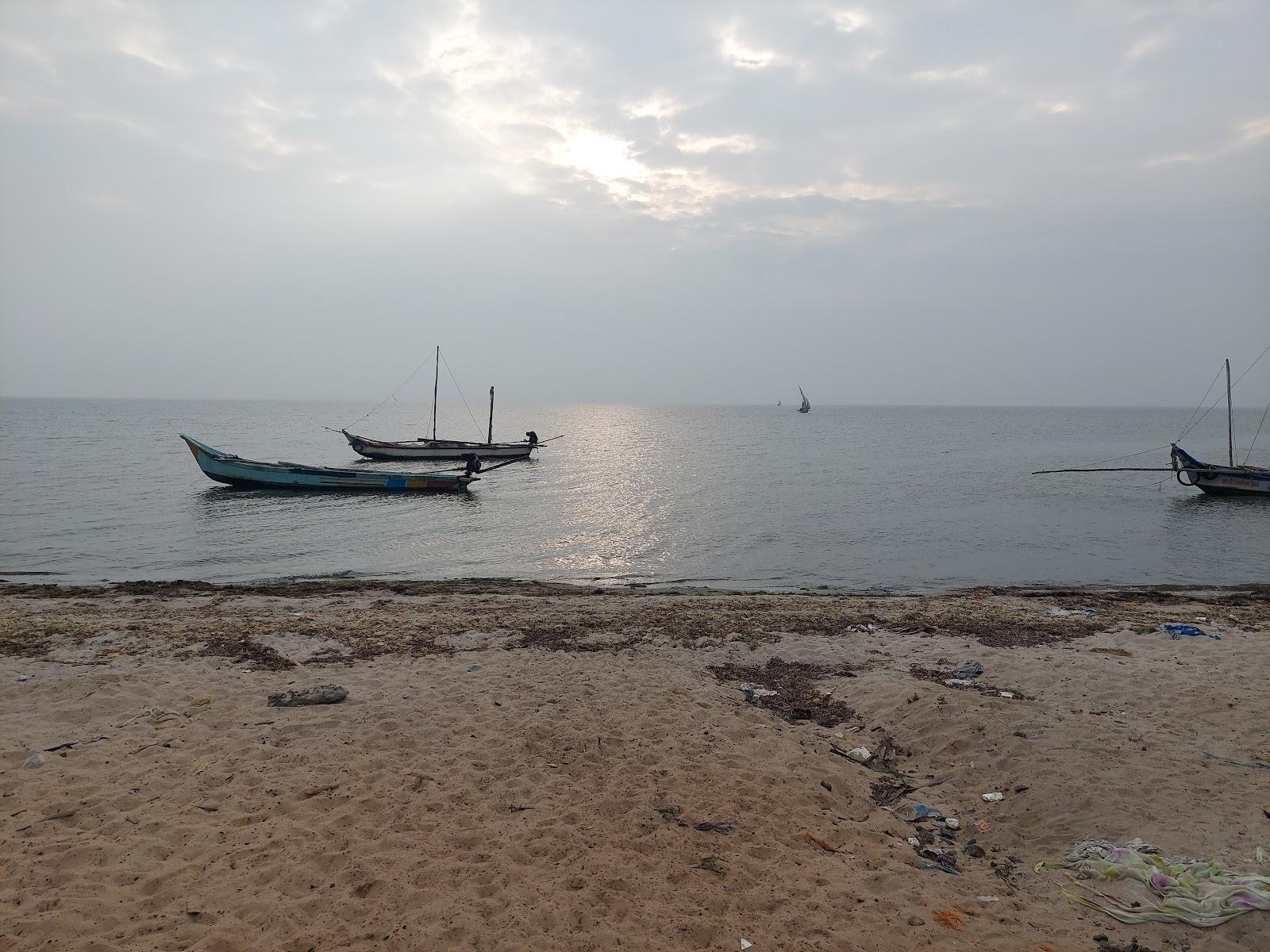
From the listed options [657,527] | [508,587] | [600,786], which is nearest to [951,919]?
[600,786]

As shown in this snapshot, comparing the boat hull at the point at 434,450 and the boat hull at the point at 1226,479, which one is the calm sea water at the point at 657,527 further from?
the boat hull at the point at 434,450

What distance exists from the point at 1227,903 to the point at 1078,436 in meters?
115

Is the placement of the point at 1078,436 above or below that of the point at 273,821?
above

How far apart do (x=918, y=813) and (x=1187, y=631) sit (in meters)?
8.55

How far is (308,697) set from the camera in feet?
26.1

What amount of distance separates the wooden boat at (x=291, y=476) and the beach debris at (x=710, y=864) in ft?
102

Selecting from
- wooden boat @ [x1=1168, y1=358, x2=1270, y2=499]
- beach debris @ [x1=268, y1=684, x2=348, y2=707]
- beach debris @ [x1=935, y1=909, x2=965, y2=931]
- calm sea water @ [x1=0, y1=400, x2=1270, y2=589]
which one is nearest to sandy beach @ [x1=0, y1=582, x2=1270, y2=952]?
beach debris @ [x1=935, y1=909, x2=965, y2=931]

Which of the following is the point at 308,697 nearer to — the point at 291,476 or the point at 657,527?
the point at 657,527

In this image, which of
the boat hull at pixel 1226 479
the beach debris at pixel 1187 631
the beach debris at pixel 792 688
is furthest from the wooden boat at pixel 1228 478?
the beach debris at pixel 792 688

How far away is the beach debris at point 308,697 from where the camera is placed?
7.87 metres

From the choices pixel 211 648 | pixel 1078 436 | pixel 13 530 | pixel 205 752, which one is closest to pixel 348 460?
pixel 13 530

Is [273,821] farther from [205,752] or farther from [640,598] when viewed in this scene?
[640,598]

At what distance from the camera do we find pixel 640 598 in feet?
50.7

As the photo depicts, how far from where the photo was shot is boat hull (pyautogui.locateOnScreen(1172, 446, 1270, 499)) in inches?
1331
